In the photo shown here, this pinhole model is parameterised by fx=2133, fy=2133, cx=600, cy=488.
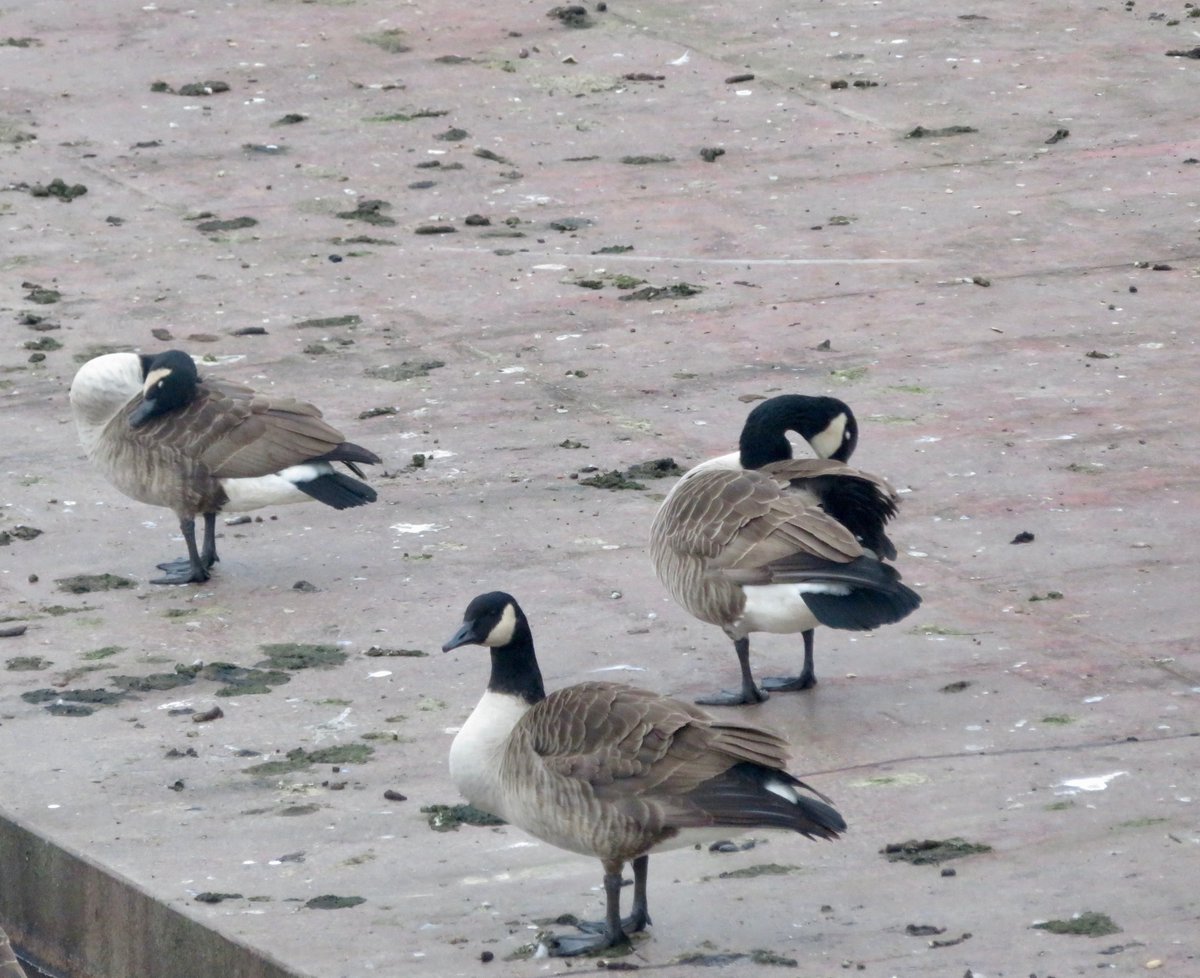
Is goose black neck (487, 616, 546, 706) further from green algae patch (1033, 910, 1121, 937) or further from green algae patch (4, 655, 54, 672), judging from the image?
green algae patch (4, 655, 54, 672)

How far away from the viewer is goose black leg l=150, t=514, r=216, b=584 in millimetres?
8211

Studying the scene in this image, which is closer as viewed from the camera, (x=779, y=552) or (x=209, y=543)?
(x=779, y=552)

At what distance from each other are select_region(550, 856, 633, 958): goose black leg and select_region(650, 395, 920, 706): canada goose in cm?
145

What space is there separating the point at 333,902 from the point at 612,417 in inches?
169

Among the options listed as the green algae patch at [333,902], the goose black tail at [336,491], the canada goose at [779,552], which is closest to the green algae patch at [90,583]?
the goose black tail at [336,491]

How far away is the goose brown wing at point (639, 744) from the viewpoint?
206 inches

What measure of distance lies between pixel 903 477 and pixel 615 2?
28.2ft

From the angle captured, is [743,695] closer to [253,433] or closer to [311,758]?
[311,758]

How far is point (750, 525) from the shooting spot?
269 inches

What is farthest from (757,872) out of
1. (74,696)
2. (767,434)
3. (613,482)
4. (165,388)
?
(165,388)

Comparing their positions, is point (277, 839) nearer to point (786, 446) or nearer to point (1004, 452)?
point (786, 446)

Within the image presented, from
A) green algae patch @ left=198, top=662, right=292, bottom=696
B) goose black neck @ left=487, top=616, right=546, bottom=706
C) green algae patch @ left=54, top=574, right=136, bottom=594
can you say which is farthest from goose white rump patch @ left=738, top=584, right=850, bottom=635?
green algae patch @ left=54, top=574, right=136, bottom=594

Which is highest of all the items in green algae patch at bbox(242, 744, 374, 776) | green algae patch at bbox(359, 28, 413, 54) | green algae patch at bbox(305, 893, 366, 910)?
green algae patch at bbox(359, 28, 413, 54)

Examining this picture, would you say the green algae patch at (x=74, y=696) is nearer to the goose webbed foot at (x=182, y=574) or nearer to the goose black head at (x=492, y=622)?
the goose webbed foot at (x=182, y=574)
